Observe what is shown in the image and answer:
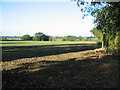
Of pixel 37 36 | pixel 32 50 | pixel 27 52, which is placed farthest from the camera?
pixel 37 36

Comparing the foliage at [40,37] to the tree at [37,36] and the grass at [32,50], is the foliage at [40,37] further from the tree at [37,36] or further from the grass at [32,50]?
the grass at [32,50]

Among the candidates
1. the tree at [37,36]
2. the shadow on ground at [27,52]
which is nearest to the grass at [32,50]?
the shadow on ground at [27,52]

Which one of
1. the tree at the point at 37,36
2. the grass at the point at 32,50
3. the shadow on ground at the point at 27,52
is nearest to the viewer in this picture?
the shadow on ground at the point at 27,52

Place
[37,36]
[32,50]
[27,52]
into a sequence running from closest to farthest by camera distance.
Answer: [27,52], [32,50], [37,36]

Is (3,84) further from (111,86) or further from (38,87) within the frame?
(111,86)

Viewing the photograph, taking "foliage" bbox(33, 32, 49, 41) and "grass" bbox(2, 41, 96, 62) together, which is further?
"foliage" bbox(33, 32, 49, 41)

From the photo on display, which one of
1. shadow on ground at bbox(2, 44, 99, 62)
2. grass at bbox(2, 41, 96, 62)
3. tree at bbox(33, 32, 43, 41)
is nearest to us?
shadow on ground at bbox(2, 44, 99, 62)

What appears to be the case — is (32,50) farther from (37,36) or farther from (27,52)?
(37,36)

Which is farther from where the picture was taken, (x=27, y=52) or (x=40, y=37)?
(x=40, y=37)

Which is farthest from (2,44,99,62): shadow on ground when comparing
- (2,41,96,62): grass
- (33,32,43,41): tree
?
(33,32,43,41): tree

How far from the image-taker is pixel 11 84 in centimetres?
573

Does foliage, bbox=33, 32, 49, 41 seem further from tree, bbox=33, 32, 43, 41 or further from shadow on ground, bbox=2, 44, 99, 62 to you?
shadow on ground, bbox=2, 44, 99, 62

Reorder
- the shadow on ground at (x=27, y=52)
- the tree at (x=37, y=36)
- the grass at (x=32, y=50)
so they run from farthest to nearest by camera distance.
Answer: the tree at (x=37, y=36) → the grass at (x=32, y=50) → the shadow on ground at (x=27, y=52)

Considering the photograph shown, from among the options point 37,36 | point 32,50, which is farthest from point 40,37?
point 32,50
